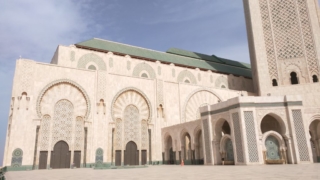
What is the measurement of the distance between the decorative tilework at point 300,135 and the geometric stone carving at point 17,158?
13.7 metres

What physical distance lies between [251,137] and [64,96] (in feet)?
34.6

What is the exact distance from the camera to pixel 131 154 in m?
16.7

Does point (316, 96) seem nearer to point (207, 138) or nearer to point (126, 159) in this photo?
point (207, 138)

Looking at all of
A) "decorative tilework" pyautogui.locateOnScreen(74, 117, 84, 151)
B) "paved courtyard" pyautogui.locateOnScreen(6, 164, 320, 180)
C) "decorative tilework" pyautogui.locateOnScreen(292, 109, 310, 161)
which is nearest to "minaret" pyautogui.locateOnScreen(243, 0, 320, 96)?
"decorative tilework" pyautogui.locateOnScreen(292, 109, 310, 161)

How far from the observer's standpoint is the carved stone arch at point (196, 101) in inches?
776

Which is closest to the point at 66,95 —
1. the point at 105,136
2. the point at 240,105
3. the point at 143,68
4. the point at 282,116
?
the point at 105,136

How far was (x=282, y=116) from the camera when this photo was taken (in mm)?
12695

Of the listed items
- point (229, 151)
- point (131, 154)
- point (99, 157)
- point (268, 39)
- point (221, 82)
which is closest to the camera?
point (229, 151)

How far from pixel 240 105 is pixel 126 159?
320 inches

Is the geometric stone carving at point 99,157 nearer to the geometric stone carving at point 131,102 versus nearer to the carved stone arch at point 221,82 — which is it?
the geometric stone carving at point 131,102

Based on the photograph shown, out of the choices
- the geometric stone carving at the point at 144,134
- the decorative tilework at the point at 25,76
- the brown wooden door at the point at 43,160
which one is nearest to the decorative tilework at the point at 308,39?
the geometric stone carving at the point at 144,134

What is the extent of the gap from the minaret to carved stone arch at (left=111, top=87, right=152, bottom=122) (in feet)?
29.6

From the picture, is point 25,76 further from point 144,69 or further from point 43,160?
point 144,69

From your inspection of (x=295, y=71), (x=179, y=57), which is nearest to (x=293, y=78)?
(x=295, y=71)
